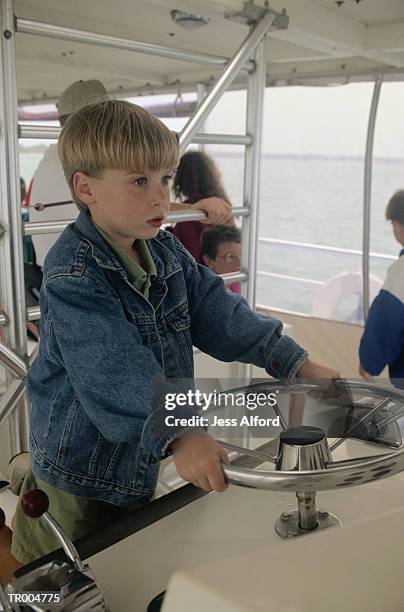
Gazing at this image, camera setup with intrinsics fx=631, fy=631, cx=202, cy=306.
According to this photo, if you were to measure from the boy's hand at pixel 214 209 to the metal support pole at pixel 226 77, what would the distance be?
0.72 ft

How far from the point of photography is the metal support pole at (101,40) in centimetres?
165

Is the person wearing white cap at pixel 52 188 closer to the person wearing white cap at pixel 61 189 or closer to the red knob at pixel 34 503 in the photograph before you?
the person wearing white cap at pixel 61 189

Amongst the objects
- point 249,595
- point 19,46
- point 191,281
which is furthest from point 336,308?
point 249,595

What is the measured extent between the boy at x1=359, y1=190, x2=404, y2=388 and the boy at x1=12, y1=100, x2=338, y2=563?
1223mm

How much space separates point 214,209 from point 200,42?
114 centimetres

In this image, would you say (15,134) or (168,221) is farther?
(168,221)

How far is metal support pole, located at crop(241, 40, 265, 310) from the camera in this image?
239 centimetres

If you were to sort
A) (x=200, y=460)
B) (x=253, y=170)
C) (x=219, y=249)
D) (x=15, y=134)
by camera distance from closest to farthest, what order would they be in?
1. (x=200, y=460)
2. (x=15, y=134)
3. (x=253, y=170)
4. (x=219, y=249)

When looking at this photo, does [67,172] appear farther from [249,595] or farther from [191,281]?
[249,595]

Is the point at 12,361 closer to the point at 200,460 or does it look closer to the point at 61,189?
the point at 61,189

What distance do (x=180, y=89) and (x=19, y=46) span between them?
3.73 feet

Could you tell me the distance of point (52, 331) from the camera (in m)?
0.97

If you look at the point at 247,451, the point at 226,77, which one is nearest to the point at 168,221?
the point at 226,77

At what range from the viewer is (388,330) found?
7.54 ft
